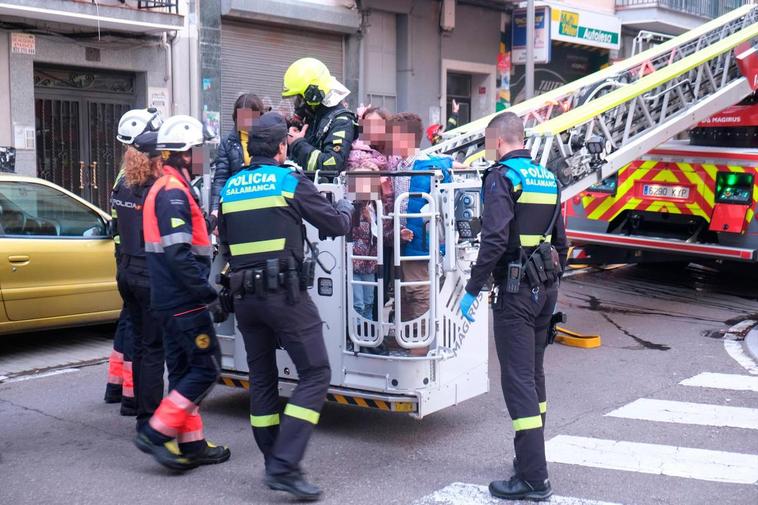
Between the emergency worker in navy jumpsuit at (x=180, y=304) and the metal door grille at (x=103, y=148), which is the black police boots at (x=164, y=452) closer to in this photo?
the emergency worker in navy jumpsuit at (x=180, y=304)

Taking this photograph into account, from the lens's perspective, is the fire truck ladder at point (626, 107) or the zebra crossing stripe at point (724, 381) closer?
the zebra crossing stripe at point (724, 381)

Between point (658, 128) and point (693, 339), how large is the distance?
84.6 inches

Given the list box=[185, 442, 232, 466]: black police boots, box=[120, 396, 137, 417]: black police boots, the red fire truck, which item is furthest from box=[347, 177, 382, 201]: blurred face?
the red fire truck

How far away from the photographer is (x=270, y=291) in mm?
4875

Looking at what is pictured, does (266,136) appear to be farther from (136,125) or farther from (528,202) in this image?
(136,125)

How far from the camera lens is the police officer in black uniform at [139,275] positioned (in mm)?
5664

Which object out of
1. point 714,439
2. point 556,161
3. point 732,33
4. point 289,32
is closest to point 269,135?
point 714,439

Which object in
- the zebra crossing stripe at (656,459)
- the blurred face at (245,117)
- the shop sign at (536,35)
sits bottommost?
the zebra crossing stripe at (656,459)

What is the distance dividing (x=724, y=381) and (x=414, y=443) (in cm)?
306

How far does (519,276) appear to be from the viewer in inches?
197

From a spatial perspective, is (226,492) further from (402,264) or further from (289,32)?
(289,32)

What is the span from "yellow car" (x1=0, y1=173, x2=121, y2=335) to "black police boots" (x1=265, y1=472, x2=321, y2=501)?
3.93m

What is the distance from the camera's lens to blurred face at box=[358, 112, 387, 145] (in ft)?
19.9

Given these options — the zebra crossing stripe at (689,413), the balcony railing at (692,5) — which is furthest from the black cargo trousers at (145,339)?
the balcony railing at (692,5)
